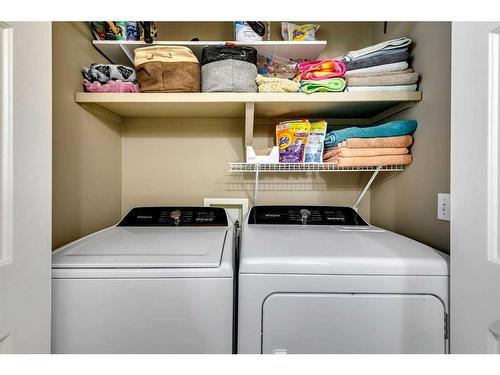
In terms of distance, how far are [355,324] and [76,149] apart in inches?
58.9

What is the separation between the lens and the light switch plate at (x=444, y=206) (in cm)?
110

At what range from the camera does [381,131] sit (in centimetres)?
137

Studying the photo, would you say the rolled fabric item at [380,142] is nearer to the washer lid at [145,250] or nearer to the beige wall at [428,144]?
the beige wall at [428,144]

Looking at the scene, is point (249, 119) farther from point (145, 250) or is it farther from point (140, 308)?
point (140, 308)

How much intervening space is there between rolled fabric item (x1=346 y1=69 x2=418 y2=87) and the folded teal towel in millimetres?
203

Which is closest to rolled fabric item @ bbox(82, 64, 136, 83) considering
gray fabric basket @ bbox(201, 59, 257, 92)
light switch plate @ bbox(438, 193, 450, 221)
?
gray fabric basket @ bbox(201, 59, 257, 92)

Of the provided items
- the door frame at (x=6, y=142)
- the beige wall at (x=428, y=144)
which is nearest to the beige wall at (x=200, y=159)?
the beige wall at (x=428, y=144)

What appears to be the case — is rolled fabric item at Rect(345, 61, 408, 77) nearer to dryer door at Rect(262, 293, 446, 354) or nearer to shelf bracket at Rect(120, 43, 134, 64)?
dryer door at Rect(262, 293, 446, 354)
